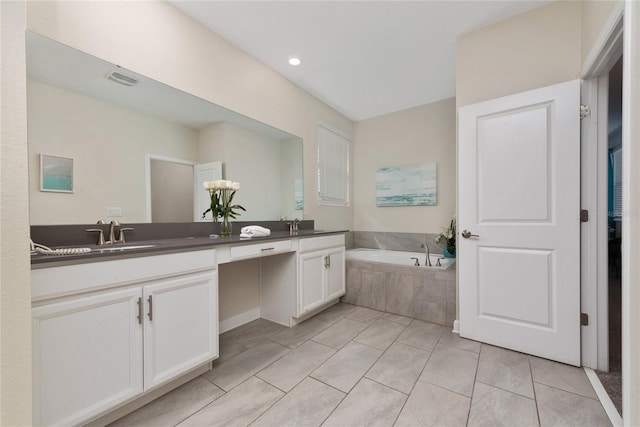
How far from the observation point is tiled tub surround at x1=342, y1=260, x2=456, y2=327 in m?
2.40

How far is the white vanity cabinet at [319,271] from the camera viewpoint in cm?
237

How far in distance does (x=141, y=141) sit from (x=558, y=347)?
10.3 ft

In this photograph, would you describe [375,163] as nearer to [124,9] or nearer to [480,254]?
[480,254]

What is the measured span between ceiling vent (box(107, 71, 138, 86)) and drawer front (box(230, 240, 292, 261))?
1.24 metres

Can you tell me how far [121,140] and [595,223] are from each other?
3.08m

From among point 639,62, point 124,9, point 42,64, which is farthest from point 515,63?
point 42,64

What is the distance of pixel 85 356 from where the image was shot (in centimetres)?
111

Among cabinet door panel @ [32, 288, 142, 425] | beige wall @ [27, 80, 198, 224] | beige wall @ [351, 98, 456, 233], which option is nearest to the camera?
cabinet door panel @ [32, 288, 142, 425]

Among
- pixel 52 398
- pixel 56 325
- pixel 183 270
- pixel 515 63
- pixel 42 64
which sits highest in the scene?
pixel 515 63

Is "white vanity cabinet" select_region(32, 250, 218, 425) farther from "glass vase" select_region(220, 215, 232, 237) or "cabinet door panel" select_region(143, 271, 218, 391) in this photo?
"glass vase" select_region(220, 215, 232, 237)

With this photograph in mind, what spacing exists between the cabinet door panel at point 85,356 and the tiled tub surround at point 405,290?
6.85 feet

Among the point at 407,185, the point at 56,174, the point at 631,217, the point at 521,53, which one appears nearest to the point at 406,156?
the point at 407,185

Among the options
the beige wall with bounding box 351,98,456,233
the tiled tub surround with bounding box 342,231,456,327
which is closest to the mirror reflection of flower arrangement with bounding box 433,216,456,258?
the beige wall with bounding box 351,98,456,233

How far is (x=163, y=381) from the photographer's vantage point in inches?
53.7
